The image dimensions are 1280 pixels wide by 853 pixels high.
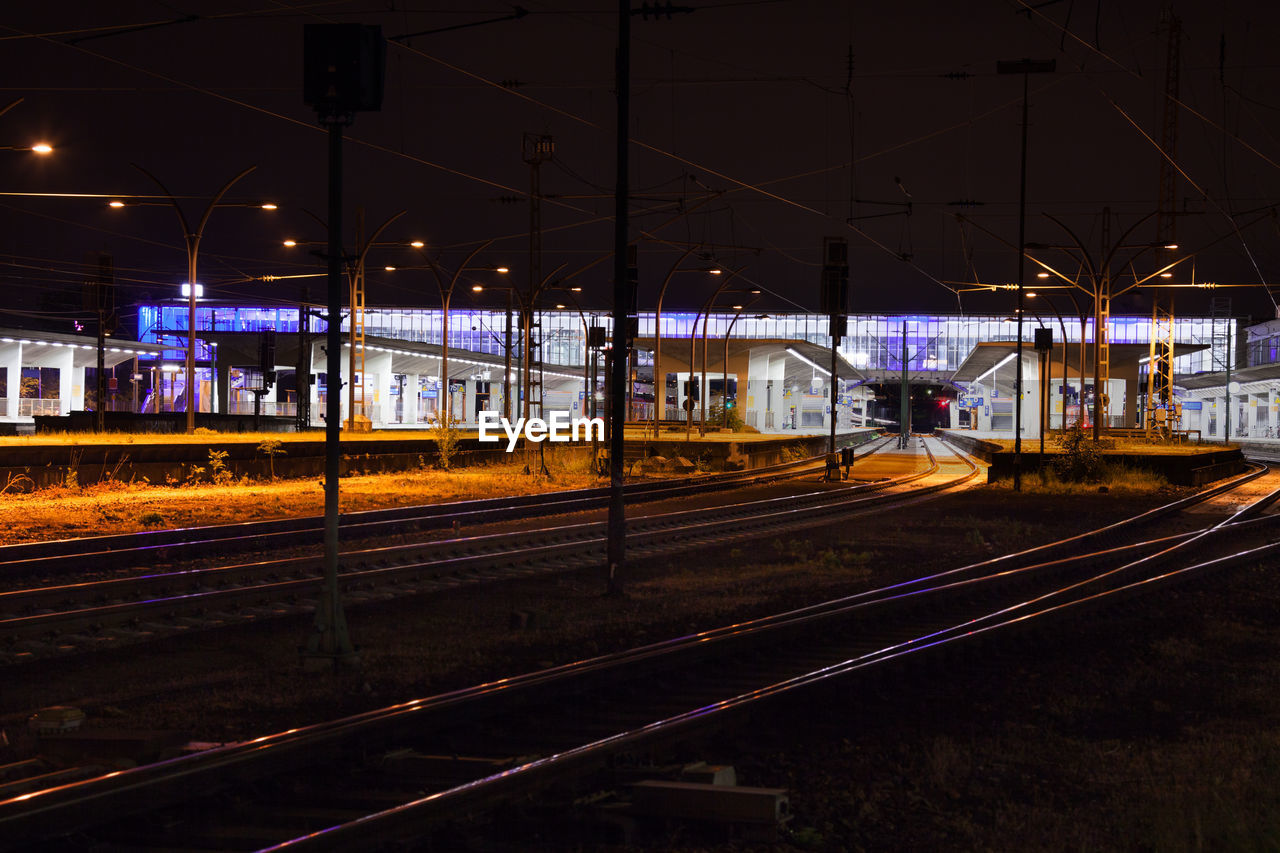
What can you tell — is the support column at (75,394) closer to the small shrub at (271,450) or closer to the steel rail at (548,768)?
the small shrub at (271,450)

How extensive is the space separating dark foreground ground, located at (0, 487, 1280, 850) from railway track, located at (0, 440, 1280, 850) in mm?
433

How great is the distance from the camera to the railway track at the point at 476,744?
581 centimetres

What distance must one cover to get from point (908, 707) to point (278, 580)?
824 centimetres

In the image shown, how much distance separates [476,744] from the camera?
752 centimetres

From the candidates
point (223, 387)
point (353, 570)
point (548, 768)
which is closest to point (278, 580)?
point (353, 570)

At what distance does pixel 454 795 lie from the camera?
20.1ft

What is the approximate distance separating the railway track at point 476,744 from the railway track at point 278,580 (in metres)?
4.42

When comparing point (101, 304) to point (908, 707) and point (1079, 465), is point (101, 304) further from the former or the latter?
point (908, 707)

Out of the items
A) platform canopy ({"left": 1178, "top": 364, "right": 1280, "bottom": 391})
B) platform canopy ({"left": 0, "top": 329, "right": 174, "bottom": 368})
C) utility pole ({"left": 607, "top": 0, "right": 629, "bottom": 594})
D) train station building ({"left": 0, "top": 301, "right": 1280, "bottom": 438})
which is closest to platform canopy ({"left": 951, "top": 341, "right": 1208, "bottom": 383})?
train station building ({"left": 0, "top": 301, "right": 1280, "bottom": 438})

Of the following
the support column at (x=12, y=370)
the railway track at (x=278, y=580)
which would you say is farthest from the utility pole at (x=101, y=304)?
the railway track at (x=278, y=580)

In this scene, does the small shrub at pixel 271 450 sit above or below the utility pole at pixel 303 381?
below

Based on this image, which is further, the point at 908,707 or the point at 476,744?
the point at 908,707

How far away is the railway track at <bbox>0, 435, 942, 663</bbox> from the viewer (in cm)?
1122

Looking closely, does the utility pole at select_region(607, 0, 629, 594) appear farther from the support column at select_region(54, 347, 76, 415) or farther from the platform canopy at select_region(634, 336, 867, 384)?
the platform canopy at select_region(634, 336, 867, 384)
